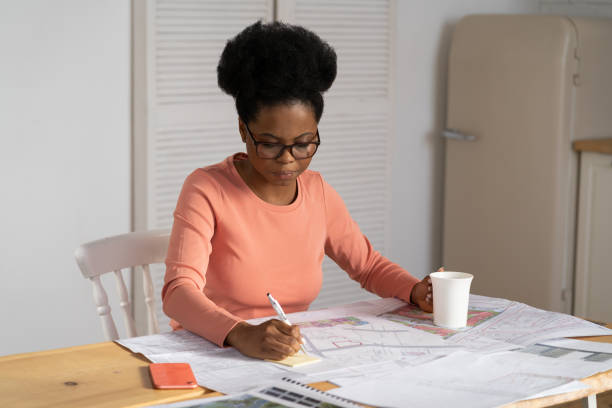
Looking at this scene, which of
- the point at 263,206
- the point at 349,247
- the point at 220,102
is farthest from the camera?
the point at 220,102

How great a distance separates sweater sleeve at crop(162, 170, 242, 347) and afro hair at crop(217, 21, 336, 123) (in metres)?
0.18

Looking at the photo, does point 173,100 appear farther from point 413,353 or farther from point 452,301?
point 413,353

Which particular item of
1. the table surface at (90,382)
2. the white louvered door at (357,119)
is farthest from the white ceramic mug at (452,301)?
the white louvered door at (357,119)

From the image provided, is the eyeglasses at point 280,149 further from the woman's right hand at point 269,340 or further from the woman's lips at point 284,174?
the woman's right hand at point 269,340

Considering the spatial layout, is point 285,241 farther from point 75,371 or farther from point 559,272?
point 559,272

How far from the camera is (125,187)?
2.92 meters

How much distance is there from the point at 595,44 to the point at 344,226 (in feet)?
5.88

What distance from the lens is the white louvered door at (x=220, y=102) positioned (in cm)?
288

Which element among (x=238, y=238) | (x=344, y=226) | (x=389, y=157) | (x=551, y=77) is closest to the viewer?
(x=238, y=238)

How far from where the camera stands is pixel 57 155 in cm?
277

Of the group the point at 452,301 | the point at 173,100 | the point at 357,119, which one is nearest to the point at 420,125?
the point at 357,119

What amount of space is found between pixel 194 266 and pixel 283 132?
1.00ft

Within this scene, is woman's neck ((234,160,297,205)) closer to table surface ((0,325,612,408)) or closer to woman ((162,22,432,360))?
woman ((162,22,432,360))

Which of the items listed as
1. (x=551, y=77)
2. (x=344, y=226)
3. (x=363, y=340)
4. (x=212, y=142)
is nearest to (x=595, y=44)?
(x=551, y=77)
